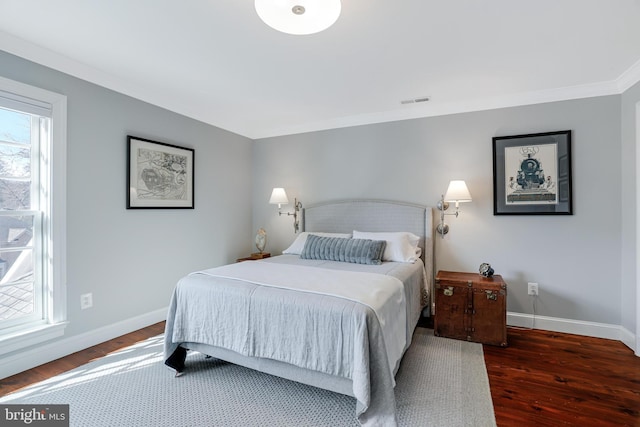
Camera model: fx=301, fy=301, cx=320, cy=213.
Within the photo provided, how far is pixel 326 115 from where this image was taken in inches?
149

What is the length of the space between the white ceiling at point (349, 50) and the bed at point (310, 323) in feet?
5.57

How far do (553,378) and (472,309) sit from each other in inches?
28.0

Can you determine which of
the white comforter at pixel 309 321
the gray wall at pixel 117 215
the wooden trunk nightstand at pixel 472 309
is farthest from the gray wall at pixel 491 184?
the white comforter at pixel 309 321

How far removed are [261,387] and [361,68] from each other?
255 cm

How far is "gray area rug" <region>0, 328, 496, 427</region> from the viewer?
5.58 ft

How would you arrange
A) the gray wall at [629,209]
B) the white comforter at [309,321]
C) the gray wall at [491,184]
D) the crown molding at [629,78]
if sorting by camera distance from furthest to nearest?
the gray wall at [491,184], the gray wall at [629,209], the crown molding at [629,78], the white comforter at [309,321]

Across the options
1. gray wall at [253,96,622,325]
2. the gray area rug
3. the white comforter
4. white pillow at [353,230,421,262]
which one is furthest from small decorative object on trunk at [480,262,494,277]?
the white comforter

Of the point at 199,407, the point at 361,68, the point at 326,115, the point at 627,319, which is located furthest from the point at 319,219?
the point at 627,319

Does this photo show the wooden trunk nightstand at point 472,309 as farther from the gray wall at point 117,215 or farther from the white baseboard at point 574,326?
the gray wall at point 117,215

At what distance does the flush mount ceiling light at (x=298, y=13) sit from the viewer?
1.47 m

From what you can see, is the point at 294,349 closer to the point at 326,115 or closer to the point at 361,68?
the point at 361,68

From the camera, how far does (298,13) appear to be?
151cm

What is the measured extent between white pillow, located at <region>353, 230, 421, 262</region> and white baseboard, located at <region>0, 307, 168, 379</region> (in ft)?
8.14

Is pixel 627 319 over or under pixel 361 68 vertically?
under
